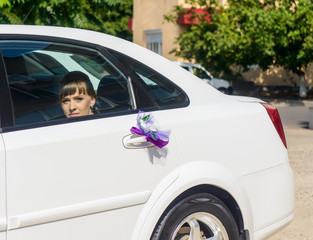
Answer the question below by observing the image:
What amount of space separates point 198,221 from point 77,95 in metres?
1.03

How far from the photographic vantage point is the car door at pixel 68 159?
9.82 feet

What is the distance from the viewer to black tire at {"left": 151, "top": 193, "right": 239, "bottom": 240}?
3.54 metres

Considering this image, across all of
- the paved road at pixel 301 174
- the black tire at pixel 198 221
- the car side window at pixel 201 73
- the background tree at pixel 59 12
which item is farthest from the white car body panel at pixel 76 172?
the car side window at pixel 201 73

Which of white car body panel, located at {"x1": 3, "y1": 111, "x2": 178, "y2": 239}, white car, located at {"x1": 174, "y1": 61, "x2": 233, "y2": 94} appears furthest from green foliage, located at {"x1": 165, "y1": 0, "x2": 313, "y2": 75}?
white car body panel, located at {"x1": 3, "y1": 111, "x2": 178, "y2": 239}

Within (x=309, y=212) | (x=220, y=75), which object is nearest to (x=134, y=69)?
(x=309, y=212)

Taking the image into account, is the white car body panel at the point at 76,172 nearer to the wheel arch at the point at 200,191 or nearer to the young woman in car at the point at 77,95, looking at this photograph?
the wheel arch at the point at 200,191

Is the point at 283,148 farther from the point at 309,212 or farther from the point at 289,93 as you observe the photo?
the point at 289,93

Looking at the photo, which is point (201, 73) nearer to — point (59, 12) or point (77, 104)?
point (59, 12)

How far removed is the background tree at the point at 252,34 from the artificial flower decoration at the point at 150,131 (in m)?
19.2

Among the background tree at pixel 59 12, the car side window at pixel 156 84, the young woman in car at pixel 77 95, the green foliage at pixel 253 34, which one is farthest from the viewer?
the green foliage at pixel 253 34

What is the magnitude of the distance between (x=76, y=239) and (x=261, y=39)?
19637mm

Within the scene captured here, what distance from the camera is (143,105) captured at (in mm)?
3566

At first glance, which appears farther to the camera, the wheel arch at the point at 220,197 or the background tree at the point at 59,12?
the background tree at the point at 59,12

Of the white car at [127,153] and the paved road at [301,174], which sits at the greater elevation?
the white car at [127,153]
